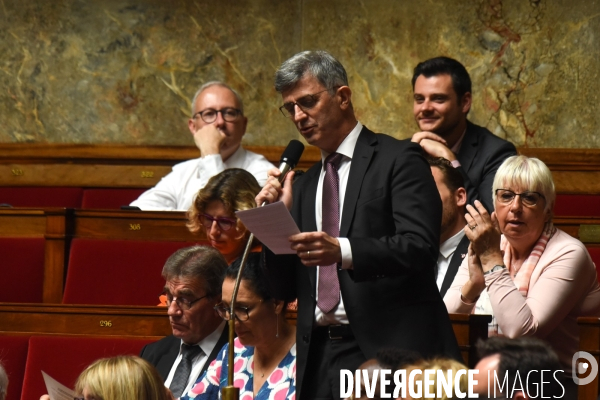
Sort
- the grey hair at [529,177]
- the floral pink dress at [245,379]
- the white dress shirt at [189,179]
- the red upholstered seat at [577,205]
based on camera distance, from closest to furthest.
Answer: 1. the floral pink dress at [245,379]
2. the grey hair at [529,177]
3. the white dress shirt at [189,179]
4. the red upholstered seat at [577,205]

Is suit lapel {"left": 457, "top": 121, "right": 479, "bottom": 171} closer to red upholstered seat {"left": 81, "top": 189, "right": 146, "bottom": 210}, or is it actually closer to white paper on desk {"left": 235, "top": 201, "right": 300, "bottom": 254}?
white paper on desk {"left": 235, "top": 201, "right": 300, "bottom": 254}

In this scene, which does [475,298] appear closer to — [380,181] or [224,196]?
[380,181]

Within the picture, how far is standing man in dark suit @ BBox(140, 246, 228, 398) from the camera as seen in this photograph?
2205 millimetres

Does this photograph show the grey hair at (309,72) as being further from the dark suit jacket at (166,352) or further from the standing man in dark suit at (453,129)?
the standing man in dark suit at (453,129)

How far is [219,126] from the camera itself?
342 cm

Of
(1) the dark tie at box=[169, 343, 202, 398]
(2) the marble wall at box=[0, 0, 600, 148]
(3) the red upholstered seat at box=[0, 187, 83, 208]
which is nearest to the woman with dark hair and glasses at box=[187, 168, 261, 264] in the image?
(1) the dark tie at box=[169, 343, 202, 398]

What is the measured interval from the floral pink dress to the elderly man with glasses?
1280mm

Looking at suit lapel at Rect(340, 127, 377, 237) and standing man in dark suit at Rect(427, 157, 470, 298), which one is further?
standing man in dark suit at Rect(427, 157, 470, 298)

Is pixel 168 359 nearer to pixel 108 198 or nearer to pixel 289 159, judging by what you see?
pixel 289 159

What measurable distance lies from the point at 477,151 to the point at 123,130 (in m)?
1.92

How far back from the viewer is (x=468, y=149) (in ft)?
9.03

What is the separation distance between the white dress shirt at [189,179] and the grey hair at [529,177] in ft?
4.08

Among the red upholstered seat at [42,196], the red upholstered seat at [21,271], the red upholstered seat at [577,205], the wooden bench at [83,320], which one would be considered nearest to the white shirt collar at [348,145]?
the wooden bench at [83,320]

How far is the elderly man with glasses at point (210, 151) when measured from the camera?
3330 mm
